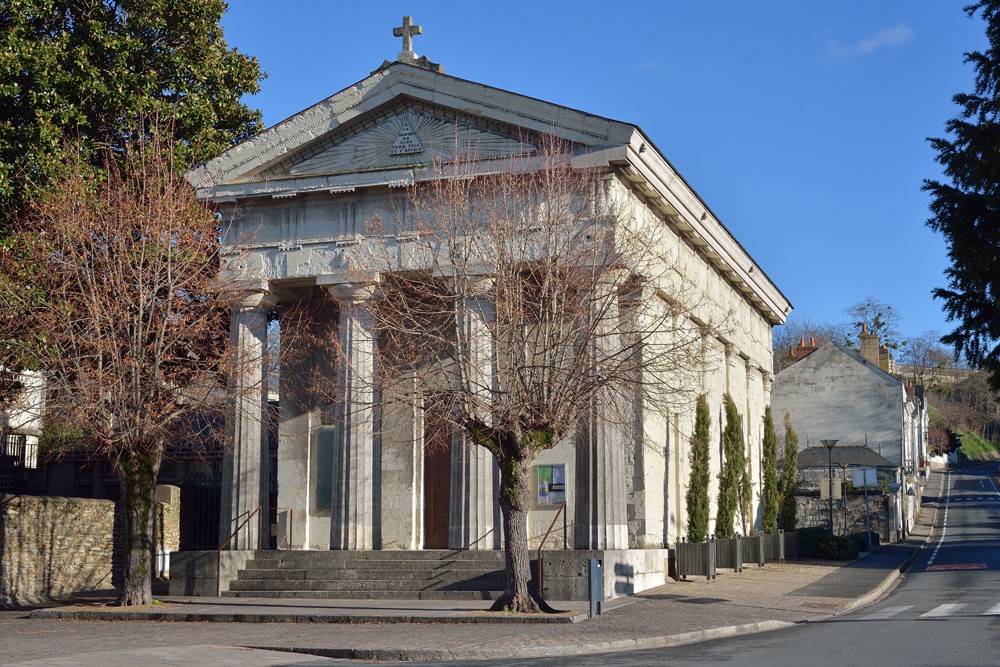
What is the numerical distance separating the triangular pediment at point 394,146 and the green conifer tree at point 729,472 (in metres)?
10.6

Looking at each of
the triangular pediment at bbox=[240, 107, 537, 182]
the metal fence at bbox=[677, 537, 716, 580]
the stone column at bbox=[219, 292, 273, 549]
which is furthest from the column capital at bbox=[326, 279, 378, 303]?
the metal fence at bbox=[677, 537, 716, 580]

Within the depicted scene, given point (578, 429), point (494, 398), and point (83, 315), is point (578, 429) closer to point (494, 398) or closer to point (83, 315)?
point (494, 398)

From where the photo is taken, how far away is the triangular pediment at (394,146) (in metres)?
23.4

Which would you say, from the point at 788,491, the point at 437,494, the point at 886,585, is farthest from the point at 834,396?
the point at 437,494

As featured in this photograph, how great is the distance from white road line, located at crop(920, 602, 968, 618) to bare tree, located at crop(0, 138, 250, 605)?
13.0 meters

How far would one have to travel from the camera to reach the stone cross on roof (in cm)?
2503

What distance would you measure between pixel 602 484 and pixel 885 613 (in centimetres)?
544

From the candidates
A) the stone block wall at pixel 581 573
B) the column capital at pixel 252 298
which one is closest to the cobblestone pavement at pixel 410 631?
the stone block wall at pixel 581 573

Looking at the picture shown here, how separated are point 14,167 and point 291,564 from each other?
421 inches

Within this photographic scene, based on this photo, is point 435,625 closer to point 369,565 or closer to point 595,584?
point 595,584

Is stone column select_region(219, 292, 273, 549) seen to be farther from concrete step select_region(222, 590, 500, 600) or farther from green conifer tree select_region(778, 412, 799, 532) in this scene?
green conifer tree select_region(778, 412, 799, 532)

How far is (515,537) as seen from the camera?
18.4m

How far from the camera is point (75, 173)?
2456 centimetres

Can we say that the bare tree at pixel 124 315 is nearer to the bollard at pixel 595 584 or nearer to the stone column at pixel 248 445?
the stone column at pixel 248 445
